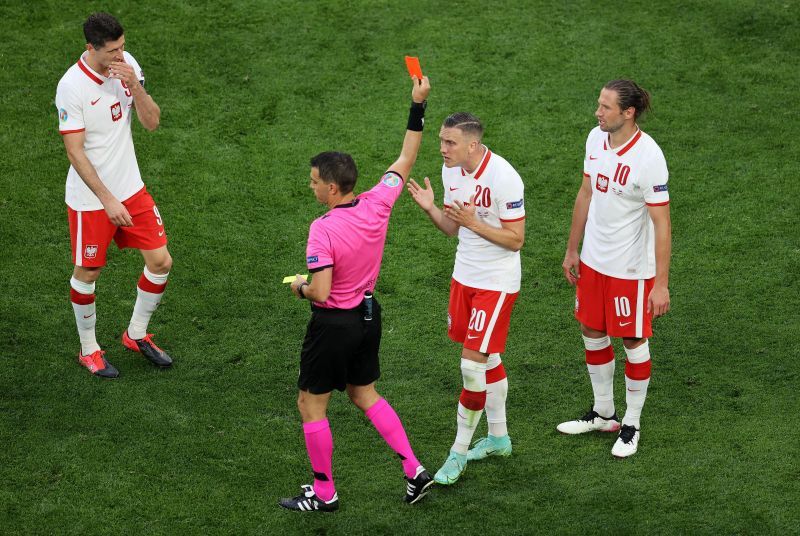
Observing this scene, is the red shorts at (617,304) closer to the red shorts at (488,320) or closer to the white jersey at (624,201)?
the white jersey at (624,201)

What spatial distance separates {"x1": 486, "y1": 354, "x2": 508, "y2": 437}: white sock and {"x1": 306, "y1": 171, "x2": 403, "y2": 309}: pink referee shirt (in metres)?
0.99

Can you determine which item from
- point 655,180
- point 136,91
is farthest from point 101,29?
point 655,180

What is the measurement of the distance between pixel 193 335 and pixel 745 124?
5501mm

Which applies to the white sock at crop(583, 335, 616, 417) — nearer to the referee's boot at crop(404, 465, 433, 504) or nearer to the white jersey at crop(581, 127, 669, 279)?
the white jersey at crop(581, 127, 669, 279)

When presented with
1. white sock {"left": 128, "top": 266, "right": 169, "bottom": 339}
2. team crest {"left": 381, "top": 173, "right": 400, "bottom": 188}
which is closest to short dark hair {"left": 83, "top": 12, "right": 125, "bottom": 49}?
white sock {"left": 128, "top": 266, "right": 169, "bottom": 339}

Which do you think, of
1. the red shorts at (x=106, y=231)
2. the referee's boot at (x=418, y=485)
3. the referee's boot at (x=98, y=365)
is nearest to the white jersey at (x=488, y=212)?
the referee's boot at (x=418, y=485)

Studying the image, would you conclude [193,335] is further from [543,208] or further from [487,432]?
[543,208]

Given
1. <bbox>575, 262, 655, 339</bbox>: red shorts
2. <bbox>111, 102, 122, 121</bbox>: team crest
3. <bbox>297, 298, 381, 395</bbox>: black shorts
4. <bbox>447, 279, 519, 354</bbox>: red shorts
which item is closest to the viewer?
<bbox>297, 298, 381, 395</bbox>: black shorts

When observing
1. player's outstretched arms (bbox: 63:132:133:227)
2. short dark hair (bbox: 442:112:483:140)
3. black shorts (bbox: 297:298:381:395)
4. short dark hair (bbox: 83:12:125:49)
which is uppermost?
short dark hair (bbox: 83:12:125:49)

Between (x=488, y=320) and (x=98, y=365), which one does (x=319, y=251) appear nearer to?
(x=488, y=320)

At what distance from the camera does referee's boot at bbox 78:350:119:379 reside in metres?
6.80

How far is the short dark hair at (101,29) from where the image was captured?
6203mm

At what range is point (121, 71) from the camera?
632 centimetres

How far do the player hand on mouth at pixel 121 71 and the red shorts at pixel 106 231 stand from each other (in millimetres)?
779
